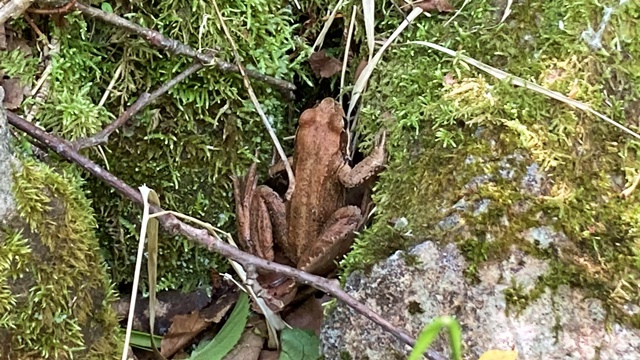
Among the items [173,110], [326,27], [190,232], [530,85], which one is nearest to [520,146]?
[530,85]

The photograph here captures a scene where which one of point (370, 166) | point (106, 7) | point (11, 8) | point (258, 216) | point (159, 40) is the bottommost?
point (258, 216)

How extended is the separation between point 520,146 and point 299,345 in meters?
1.05

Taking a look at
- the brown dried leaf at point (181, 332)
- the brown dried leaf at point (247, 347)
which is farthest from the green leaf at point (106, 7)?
the brown dried leaf at point (247, 347)

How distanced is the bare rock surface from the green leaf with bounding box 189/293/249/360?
41 centimetres

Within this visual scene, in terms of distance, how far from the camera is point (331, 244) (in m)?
2.51

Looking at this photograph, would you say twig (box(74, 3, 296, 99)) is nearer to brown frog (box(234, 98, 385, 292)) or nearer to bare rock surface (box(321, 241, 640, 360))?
brown frog (box(234, 98, 385, 292))

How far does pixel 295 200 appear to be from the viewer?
2775 millimetres

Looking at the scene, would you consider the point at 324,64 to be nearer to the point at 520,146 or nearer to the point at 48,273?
the point at 520,146

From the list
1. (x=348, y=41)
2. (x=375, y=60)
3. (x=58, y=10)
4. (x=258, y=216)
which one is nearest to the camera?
(x=58, y=10)

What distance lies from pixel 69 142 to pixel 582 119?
165 centimetres

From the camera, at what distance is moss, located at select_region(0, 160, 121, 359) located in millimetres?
1795

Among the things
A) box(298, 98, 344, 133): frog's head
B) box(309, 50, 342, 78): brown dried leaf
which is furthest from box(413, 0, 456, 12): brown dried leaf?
box(298, 98, 344, 133): frog's head

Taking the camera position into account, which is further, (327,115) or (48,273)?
(327,115)

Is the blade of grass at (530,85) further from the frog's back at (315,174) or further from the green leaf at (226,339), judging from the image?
the green leaf at (226,339)
